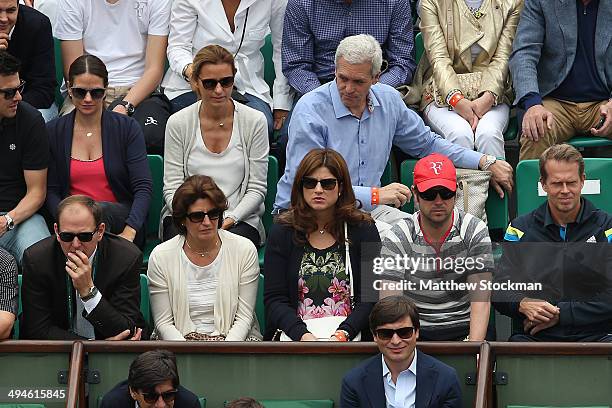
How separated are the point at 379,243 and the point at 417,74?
2.08 m

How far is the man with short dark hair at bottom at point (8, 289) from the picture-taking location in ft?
21.5

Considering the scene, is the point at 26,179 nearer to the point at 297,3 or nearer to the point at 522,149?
the point at 297,3

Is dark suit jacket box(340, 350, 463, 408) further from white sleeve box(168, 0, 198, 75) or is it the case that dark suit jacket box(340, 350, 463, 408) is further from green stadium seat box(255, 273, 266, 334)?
white sleeve box(168, 0, 198, 75)

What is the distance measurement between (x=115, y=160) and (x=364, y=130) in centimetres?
132

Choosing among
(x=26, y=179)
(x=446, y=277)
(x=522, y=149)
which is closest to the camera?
(x=446, y=277)

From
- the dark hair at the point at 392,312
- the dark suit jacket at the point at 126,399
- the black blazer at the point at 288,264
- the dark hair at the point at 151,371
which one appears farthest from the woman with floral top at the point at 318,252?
the dark hair at the point at 151,371

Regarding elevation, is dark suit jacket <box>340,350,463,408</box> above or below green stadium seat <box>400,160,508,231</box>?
below

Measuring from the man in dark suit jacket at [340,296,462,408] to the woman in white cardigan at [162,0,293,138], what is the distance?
258 centimetres

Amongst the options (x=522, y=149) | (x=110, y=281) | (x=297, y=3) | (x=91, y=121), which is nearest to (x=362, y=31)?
(x=297, y=3)

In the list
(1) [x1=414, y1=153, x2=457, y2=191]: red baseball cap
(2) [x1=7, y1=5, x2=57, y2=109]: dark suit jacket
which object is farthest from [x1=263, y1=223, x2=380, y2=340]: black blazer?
(2) [x1=7, y1=5, x2=57, y2=109]: dark suit jacket

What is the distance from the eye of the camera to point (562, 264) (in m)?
6.75

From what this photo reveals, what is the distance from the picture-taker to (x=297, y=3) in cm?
845

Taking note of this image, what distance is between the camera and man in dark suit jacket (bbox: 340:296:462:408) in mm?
6113

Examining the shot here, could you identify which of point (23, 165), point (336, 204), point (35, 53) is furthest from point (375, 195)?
point (35, 53)
